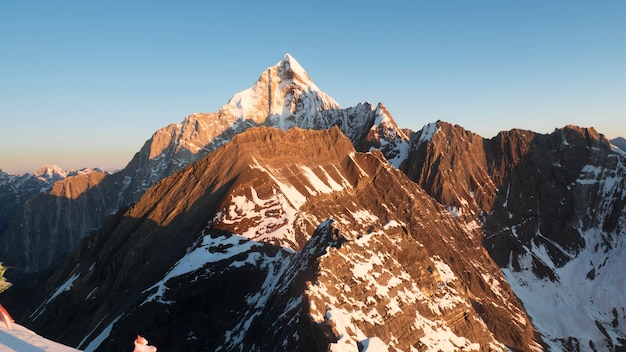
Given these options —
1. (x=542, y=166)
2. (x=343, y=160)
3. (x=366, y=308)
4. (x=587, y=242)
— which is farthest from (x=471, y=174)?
(x=366, y=308)

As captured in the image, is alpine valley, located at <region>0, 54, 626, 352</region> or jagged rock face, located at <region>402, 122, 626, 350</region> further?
jagged rock face, located at <region>402, 122, 626, 350</region>

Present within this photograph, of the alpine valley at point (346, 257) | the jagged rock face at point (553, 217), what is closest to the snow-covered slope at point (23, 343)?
the alpine valley at point (346, 257)

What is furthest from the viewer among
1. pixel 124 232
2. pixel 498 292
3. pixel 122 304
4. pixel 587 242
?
pixel 587 242

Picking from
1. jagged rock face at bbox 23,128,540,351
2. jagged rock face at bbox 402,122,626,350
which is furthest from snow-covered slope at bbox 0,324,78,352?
jagged rock face at bbox 402,122,626,350

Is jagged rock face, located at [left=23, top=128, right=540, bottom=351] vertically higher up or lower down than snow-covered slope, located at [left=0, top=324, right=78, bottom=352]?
lower down

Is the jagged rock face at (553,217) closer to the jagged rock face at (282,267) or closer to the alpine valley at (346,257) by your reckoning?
the alpine valley at (346,257)

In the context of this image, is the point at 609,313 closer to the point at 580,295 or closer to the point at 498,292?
the point at 580,295

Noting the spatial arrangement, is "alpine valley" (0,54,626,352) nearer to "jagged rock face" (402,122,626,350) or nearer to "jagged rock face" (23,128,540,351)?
"jagged rock face" (23,128,540,351)
